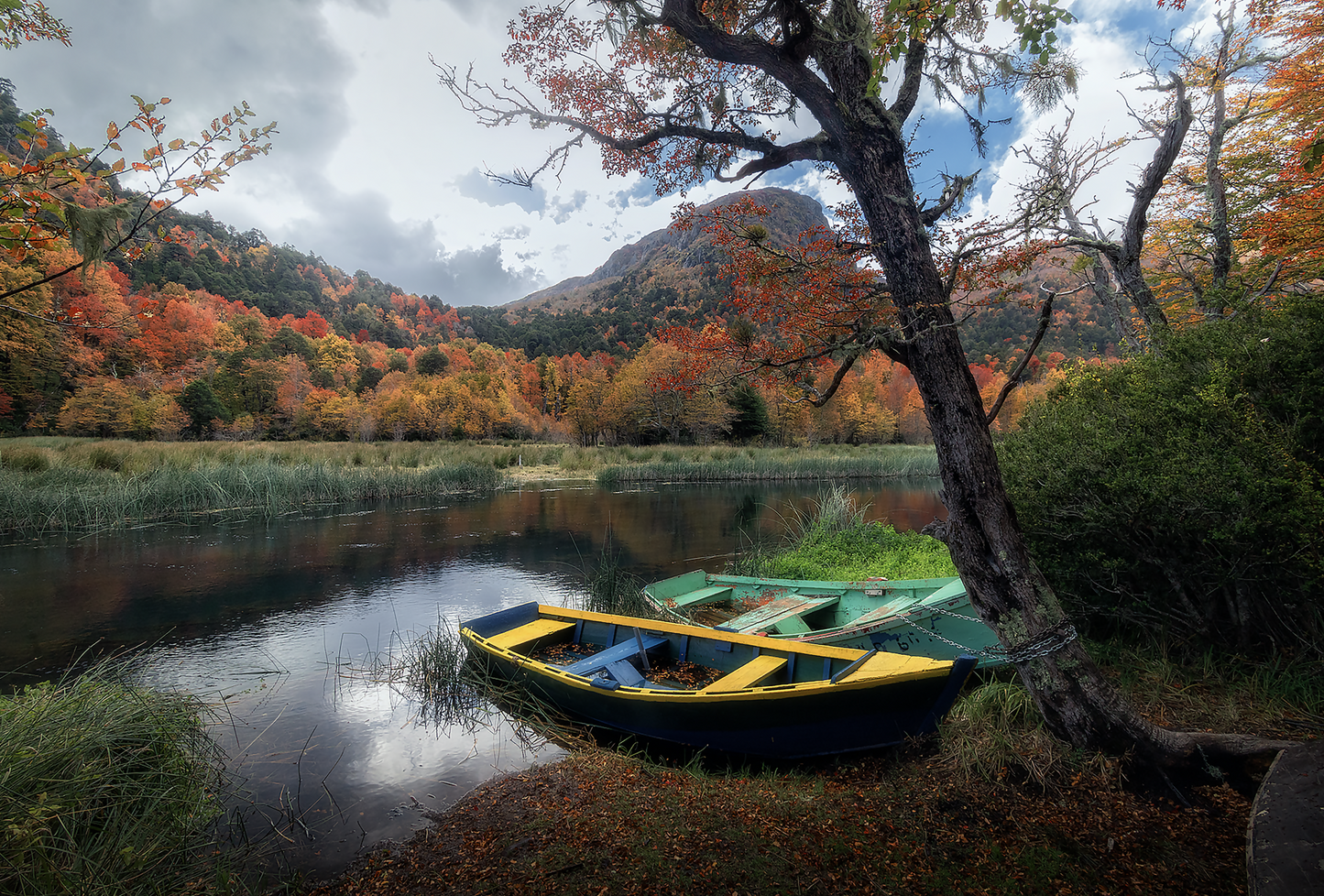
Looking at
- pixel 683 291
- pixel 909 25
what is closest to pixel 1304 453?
pixel 909 25

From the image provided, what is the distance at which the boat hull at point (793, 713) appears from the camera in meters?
3.70

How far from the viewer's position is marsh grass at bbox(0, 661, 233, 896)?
2.48 metres

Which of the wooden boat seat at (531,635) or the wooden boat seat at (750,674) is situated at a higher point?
the wooden boat seat at (750,674)

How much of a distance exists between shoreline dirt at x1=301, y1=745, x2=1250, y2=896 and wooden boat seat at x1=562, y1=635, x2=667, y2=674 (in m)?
1.31

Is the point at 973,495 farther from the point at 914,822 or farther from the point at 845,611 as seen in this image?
the point at 845,611

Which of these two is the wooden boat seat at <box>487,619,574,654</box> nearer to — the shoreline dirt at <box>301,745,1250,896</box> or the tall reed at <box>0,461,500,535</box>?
the shoreline dirt at <box>301,745,1250,896</box>

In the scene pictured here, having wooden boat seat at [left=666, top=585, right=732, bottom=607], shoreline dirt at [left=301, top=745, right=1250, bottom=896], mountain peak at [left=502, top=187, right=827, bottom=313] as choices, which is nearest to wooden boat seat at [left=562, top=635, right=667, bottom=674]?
shoreline dirt at [left=301, top=745, right=1250, bottom=896]

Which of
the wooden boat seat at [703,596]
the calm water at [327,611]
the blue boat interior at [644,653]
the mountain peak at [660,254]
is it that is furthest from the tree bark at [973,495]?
the mountain peak at [660,254]

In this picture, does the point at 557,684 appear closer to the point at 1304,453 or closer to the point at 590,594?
the point at 590,594

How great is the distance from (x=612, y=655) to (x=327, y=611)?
5.97 meters

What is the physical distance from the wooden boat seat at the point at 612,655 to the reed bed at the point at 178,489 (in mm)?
15425

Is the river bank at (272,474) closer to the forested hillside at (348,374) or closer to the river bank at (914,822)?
the forested hillside at (348,374)

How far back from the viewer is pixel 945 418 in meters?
3.13

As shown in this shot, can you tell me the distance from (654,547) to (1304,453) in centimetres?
1098
